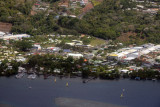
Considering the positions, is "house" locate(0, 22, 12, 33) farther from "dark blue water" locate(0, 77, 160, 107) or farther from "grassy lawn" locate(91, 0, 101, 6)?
"dark blue water" locate(0, 77, 160, 107)

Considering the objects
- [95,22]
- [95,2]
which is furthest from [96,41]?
[95,2]

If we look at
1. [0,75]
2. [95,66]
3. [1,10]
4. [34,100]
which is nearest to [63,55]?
[95,66]

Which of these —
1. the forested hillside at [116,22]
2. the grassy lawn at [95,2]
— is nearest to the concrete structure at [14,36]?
the forested hillside at [116,22]

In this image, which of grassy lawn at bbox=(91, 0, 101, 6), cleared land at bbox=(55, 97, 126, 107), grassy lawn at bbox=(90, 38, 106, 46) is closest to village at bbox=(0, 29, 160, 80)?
grassy lawn at bbox=(90, 38, 106, 46)

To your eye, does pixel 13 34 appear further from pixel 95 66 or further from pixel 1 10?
pixel 95 66

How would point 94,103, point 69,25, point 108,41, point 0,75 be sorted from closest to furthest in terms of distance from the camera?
point 94,103, point 0,75, point 108,41, point 69,25

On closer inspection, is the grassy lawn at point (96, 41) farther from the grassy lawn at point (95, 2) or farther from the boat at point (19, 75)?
the grassy lawn at point (95, 2)

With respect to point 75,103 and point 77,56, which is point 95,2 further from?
point 75,103
